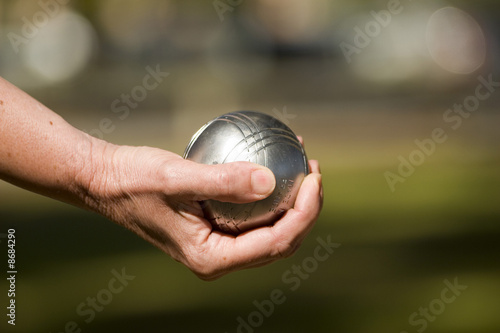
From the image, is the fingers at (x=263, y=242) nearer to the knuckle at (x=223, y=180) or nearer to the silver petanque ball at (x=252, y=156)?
the silver petanque ball at (x=252, y=156)

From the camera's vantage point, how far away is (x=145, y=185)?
366 cm

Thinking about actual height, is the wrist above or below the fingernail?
above

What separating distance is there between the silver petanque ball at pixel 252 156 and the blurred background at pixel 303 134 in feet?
10.6

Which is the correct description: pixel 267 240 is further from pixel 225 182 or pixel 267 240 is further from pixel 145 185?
pixel 145 185

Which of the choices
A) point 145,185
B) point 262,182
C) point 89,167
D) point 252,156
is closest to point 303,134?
point 252,156

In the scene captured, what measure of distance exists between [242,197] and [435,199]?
8955 mm

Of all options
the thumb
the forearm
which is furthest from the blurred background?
the thumb

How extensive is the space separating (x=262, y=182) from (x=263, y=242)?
398mm

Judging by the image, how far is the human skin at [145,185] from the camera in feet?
11.7

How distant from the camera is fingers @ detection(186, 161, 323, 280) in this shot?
12.0 feet

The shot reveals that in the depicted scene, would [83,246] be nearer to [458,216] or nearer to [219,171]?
[458,216]

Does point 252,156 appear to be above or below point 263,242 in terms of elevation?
above

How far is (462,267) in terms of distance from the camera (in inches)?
346

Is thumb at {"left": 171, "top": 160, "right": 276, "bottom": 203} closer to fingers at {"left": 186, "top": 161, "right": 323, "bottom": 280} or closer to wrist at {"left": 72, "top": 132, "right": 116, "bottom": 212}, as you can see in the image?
fingers at {"left": 186, "top": 161, "right": 323, "bottom": 280}
